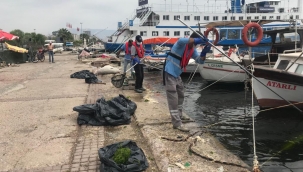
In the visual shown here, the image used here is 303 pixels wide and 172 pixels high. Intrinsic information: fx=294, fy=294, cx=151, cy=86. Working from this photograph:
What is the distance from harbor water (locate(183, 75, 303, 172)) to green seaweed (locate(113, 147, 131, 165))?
235cm

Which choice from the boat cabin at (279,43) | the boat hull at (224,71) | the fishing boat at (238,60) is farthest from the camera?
the boat hull at (224,71)

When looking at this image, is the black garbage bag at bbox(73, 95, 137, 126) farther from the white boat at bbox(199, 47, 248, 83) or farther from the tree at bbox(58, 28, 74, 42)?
the tree at bbox(58, 28, 74, 42)

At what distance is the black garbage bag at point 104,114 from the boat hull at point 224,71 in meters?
7.45

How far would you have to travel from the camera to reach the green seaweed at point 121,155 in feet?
12.7

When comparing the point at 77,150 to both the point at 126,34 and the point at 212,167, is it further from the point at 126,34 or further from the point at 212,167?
the point at 126,34

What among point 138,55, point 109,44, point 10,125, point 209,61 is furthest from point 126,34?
point 10,125

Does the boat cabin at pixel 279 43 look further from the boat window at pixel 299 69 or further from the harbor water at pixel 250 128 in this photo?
the boat window at pixel 299 69

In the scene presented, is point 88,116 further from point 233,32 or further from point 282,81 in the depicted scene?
point 233,32

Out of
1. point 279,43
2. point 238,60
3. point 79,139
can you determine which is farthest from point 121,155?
point 238,60

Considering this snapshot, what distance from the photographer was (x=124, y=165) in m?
3.79

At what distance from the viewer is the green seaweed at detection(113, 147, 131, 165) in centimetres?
387

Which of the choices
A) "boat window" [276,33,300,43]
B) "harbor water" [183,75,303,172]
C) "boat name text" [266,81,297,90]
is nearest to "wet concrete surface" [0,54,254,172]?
"harbor water" [183,75,303,172]

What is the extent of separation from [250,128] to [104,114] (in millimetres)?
3654

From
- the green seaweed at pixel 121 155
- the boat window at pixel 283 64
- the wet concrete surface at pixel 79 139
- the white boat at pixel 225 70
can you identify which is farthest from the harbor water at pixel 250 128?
the green seaweed at pixel 121 155
